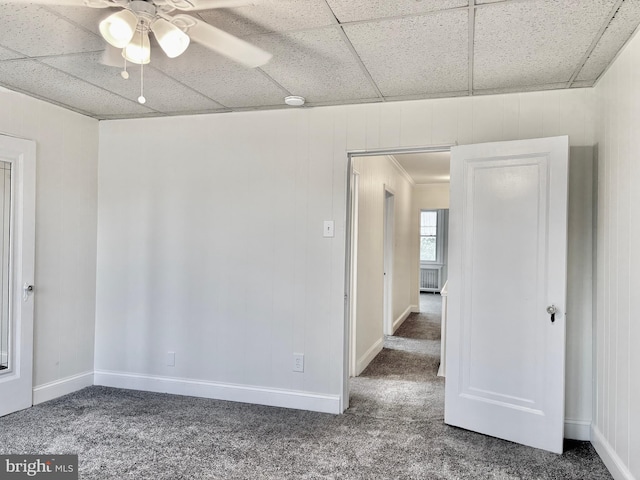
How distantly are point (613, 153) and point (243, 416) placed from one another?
2896mm

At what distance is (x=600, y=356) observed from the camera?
109 inches

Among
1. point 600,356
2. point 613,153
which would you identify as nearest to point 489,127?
point 613,153

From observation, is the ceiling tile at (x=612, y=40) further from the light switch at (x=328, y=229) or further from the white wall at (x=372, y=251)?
the white wall at (x=372, y=251)

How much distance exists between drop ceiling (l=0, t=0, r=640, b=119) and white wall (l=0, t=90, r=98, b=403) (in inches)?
9.9

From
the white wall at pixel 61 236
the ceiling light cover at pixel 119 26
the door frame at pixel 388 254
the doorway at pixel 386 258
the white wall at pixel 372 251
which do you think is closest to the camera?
the ceiling light cover at pixel 119 26

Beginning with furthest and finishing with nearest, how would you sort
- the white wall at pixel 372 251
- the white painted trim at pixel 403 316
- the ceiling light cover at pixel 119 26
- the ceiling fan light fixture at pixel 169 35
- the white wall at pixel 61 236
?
the white painted trim at pixel 403 316
the white wall at pixel 372 251
the white wall at pixel 61 236
the ceiling fan light fixture at pixel 169 35
the ceiling light cover at pixel 119 26

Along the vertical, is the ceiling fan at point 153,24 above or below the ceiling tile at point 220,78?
below

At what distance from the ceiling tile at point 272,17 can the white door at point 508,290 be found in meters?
1.47

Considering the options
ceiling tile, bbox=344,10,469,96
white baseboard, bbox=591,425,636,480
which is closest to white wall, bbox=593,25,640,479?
white baseboard, bbox=591,425,636,480

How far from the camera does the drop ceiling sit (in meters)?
2.04

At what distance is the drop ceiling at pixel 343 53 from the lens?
6.69 feet

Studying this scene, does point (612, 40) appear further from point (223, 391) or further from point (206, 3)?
point (223, 391)

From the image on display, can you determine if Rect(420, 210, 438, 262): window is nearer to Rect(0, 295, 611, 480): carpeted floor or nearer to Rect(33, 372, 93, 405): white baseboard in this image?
Rect(0, 295, 611, 480): carpeted floor

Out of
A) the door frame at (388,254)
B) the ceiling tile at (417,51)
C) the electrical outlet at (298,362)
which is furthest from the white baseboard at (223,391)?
the door frame at (388,254)
